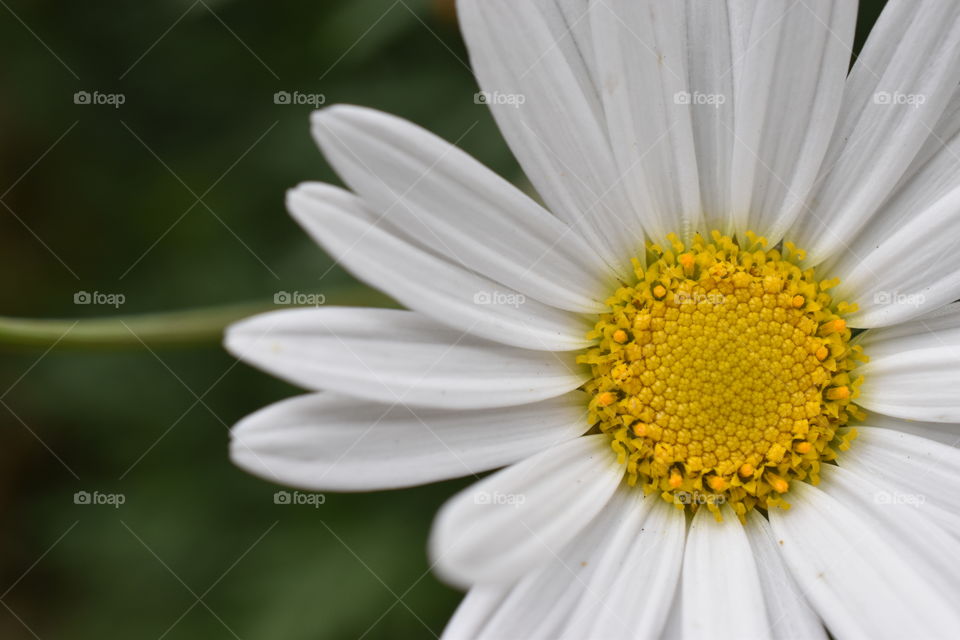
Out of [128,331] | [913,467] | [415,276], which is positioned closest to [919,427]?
[913,467]

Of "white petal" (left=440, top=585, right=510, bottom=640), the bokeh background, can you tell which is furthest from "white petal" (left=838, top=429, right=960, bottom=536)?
the bokeh background

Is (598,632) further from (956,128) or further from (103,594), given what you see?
(103,594)

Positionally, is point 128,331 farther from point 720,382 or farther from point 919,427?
Result: point 919,427

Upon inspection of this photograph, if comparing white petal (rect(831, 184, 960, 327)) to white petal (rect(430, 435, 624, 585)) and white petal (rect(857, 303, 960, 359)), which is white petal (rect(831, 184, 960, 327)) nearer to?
white petal (rect(857, 303, 960, 359))

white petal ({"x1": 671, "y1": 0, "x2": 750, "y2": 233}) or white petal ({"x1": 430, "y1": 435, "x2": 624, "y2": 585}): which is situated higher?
white petal ({"x1": 671, "y1": 0, "x2": 750, "y2": 233})

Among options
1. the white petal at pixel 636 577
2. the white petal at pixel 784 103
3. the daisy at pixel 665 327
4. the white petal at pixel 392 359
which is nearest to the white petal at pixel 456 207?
the daisy at pixel 665 327
